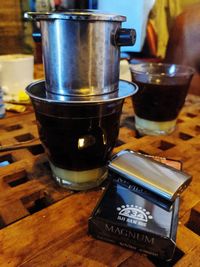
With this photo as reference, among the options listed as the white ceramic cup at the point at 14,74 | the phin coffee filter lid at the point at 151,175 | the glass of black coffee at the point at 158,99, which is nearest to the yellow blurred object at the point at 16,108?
the white ceramic cup at the point at 14,74

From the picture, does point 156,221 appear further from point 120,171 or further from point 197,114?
point 197,114

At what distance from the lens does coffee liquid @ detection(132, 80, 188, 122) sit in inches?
23.5

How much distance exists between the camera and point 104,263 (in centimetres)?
29

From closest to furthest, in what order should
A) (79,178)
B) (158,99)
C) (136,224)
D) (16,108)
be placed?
(136,224) < (79,178) < (158,99) < (16,108)

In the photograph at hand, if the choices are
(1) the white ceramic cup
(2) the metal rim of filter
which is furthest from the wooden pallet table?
(1) the white ceramic cup

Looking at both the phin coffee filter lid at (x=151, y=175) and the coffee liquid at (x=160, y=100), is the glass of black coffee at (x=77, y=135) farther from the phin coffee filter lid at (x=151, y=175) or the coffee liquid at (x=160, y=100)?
the coffee liquid at (x=160, y=100)

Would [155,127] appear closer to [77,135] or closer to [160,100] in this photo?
[160,100]

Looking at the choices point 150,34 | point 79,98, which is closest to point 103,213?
point 79,98

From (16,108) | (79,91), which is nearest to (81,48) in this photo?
(79,91)

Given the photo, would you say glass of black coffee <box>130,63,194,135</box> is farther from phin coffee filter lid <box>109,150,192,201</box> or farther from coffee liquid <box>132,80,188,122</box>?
phin coffee filter lid <box>109,150,192,201</box>

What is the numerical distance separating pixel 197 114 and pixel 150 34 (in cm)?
123

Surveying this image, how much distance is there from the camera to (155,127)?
62 centimetres

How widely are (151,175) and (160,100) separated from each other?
280 millimetres

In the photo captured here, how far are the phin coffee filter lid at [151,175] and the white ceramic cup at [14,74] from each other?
554 millimetres
